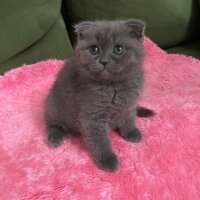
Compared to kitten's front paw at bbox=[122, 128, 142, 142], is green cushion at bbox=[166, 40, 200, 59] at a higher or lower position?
lower

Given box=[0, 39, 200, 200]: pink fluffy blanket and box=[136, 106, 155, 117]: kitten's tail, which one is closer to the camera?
box=[0, 39, 200, 200]: pink fluffy blanket

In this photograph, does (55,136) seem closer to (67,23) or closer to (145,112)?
(145,112)

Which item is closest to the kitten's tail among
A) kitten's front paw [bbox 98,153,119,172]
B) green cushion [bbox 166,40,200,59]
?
kitten's front paw [bbox 98,153,119,172]

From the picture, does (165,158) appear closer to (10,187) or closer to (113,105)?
(113,105)

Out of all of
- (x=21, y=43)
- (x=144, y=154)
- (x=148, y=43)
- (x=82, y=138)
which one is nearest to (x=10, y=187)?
(x=82, y=138)

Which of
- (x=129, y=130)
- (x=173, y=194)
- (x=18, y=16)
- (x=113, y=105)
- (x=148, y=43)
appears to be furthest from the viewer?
(x=148, y=43)

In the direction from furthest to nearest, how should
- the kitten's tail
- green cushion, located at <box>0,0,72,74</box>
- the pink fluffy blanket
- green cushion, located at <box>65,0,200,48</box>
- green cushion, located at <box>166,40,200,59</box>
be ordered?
1. green cushion, located at <box>166,40,200,59</box>
2. green cushion, located at <box>65,0,200,48</box>
3. green cushion, located at <box>0,0,72,74</box>
4. the kitten's tail
5. the pink fluffy blanket

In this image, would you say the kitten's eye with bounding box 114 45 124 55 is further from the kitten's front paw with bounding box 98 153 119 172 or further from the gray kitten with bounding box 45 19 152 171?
the kitten's front paw with bounding box 98 153 119 172
